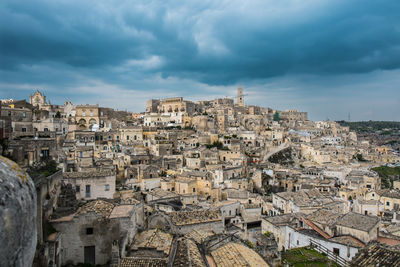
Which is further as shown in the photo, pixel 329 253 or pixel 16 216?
pixel 329 253

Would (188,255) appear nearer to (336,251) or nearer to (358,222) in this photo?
(336,251)

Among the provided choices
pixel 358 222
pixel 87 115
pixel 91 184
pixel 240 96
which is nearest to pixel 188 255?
pixel 358 222

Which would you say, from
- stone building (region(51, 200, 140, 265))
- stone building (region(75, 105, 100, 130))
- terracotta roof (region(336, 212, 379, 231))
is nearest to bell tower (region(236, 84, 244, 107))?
stone building (region(75, 105, 100, 130))

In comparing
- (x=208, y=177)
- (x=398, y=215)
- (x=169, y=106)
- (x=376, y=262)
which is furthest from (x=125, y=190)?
A: (x=169, y=106)

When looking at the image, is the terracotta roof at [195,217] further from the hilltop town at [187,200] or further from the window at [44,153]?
the window at [44,153]

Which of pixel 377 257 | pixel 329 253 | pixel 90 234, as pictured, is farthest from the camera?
pixel 329 253

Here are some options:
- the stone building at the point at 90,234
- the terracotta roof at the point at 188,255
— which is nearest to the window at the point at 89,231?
the stone building at the point at 90,234

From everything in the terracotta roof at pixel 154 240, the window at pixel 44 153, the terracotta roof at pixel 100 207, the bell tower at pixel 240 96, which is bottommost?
the terracotta roof at pixel 154 240

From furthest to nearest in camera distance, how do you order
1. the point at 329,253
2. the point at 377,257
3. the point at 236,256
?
the point at 329,253
the point at 236,256
the point at 377,257

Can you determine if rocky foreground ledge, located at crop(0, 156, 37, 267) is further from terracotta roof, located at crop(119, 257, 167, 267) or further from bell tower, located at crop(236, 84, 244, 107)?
bell tower, located at crop(236, 84, 244, 107)

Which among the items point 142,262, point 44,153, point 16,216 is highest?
point 16,216

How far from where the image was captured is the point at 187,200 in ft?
83.7

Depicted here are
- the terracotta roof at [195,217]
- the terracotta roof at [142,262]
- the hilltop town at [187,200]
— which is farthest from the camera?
the terracotta roof at [195,217]

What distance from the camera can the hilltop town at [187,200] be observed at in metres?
12.7
